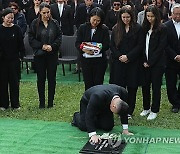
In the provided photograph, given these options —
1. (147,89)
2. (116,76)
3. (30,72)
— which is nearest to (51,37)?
(116,76)

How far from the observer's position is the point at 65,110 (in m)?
8.05

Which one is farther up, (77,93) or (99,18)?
(99,18)

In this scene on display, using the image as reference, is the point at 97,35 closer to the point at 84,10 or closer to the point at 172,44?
the point at 172,44

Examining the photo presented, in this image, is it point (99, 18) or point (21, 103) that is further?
point (21, 103)

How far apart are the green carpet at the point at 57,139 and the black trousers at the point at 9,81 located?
28.8 inches

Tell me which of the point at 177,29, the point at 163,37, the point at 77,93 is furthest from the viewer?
the point at 77,93

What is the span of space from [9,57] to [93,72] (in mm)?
1475

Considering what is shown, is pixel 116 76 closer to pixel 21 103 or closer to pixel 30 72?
pixel 21 103

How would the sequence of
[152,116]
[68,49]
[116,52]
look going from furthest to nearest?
1. [68,49]
2. [152,116]
3. [116,52]

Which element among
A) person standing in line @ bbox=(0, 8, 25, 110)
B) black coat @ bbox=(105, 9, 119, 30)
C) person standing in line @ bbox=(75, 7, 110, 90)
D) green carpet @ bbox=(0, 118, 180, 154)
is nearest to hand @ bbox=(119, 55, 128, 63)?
person standing in line @ bbox=(75, 7, 110, 90)

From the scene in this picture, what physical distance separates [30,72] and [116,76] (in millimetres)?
4144

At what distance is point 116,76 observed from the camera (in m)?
7.41
